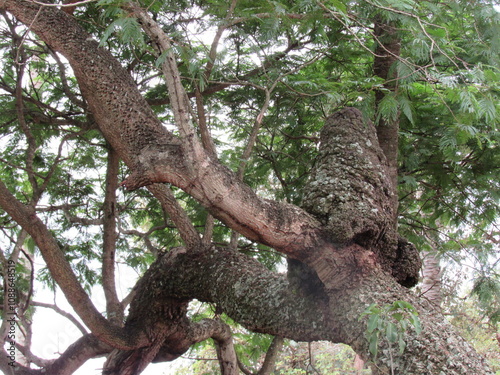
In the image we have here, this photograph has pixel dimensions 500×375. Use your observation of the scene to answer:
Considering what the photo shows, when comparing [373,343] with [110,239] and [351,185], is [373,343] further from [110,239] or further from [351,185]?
[110,239]

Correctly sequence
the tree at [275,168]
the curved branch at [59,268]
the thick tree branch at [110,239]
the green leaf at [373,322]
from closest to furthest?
the green leaf at [373,322] → the tree at [275,168] → the curved branch at [59,268] → the thick tree branch at [110,239]

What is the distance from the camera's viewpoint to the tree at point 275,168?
7.45 ft

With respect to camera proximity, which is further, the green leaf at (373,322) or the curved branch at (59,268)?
the curved branch at (59,268)

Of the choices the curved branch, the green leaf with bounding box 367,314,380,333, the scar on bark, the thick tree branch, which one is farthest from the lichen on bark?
the thick tree branch

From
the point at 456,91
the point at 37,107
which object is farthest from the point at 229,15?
the point at 37,107

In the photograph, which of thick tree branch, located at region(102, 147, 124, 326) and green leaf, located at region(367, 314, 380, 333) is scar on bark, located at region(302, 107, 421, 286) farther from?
thick tree branch, located at region(102, 147, 124, 326)

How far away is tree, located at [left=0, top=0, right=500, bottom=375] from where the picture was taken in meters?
2.27

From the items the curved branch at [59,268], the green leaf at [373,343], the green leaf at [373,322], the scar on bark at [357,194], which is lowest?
the green leaf at [373,343]

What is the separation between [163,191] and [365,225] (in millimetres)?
1363

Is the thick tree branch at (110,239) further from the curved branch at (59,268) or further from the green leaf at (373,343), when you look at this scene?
the green leaf at (373,343)

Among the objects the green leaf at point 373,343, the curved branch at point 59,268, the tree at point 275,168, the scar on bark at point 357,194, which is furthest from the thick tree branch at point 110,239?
the green leaf at point 373,343

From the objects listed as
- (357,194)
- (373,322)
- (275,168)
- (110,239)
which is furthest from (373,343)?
(110,239)

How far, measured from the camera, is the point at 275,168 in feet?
14.4

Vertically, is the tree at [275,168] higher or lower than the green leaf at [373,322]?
higher
